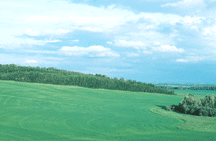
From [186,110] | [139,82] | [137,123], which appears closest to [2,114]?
[137,123]

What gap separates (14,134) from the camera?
45.4 feet

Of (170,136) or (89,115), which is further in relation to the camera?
(89,115)

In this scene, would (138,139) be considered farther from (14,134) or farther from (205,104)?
(205,104)

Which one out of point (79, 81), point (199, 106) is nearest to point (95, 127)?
point (199, 106)

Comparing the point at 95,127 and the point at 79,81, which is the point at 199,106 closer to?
the point at 95,127

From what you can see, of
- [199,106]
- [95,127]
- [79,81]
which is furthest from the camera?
[79,81]

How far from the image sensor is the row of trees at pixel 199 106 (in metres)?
21.8

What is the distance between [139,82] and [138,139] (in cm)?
4304

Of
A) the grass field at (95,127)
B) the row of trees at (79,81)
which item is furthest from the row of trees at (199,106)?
the row of trees at (79,81)

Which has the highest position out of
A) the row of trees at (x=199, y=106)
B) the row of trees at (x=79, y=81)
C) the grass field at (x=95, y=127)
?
the row of trees at (x=79, y=81)

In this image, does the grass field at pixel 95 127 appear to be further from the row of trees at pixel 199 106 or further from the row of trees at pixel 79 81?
the row of trees at pixel 79 81

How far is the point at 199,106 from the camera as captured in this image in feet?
74.0

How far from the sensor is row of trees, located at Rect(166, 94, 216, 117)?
21812 millimetres

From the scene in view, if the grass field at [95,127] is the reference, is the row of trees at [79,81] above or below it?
above
